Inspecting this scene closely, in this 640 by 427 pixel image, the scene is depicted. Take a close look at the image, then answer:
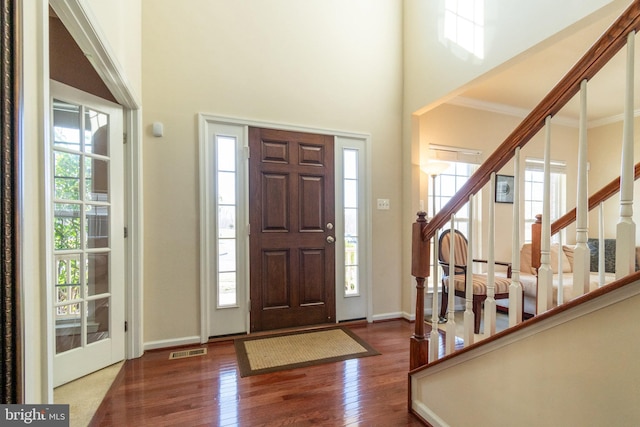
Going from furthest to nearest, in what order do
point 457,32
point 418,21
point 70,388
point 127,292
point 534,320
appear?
point 418,21 → point 457,32 → point 127,292 → point 70,388 → point 534,320

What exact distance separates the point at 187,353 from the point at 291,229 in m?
1.40

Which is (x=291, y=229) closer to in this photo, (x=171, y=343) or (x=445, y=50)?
(x=171, y=343)

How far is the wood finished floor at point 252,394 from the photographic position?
1.63 m

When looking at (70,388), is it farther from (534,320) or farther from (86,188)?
(534,320)

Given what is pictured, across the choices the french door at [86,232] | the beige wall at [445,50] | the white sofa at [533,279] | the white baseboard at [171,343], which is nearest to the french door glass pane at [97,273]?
the french door at [86,232]

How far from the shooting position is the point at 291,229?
294 centimetres

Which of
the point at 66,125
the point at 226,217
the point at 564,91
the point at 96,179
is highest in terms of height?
the point at 66,125

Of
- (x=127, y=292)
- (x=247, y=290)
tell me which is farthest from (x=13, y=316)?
Answer: (x=247, y=290)

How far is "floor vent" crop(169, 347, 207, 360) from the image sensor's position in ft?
7.88

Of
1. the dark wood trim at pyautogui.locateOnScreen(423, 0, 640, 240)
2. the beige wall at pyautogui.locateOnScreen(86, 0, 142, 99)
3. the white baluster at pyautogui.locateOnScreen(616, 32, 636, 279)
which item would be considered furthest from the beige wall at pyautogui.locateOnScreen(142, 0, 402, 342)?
the white baluster at pyautogui.locateOnScreen(616, 32, 636, 279)

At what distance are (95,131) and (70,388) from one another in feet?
5.78

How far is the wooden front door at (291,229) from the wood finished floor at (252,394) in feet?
2.29

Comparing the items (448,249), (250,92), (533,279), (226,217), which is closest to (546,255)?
(448,249)

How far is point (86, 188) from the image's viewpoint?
206 cm
